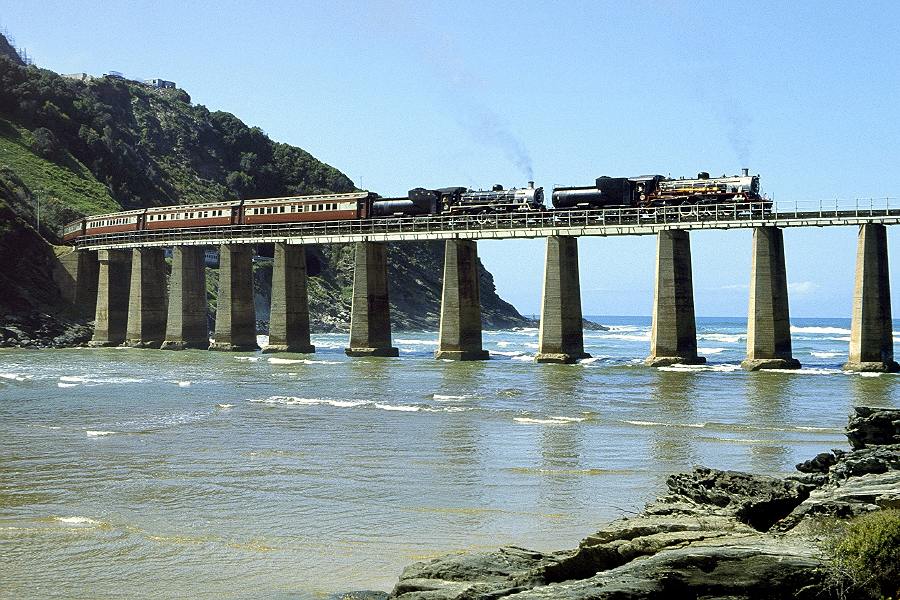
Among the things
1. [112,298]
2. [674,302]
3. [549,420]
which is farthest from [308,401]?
[112,298]

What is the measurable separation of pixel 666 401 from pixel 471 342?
25.3 meters

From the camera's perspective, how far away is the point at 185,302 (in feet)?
266

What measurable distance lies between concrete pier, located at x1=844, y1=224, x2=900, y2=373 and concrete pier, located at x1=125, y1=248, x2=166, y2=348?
5571cm

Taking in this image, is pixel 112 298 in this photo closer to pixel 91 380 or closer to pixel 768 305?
pixel 91 380

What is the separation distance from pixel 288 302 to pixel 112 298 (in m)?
23.7

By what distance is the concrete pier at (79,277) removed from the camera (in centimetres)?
9331

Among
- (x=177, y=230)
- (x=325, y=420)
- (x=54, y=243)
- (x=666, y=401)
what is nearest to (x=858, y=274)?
(x=666, y=401)

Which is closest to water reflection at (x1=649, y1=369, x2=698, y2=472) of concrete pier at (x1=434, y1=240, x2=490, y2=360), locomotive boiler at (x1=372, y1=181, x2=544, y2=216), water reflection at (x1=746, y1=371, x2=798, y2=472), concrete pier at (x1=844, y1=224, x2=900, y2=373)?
water reflection at (x1=746, y1=371, x2=798, y2=472)

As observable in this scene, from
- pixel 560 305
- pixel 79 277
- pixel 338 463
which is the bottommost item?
pixel 338 463

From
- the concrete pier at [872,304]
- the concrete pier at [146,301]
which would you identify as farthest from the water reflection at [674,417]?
the concrete pier at [146,301]

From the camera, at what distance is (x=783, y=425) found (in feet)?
106

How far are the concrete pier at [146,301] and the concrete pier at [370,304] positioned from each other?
2356 centimetres

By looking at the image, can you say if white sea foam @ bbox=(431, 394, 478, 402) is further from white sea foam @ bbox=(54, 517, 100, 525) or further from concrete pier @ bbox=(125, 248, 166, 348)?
concrete pier @ bbox=(125, 248, 166, 348)

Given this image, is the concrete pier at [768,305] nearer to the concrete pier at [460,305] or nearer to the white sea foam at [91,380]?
the concrete pier at [460,305]
